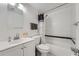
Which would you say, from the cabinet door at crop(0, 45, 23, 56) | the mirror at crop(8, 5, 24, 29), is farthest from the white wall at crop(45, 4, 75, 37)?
the cabinet door at crop(0, 45, 23, 56)

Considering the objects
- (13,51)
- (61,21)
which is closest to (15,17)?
(13,51)

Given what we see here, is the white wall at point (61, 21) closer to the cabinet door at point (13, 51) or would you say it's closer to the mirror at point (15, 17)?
the mirror at point (15, 17)

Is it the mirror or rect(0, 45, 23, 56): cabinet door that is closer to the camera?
rect(0, 45, 23, 56): cabinet door

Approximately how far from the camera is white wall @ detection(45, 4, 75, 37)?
218 cm

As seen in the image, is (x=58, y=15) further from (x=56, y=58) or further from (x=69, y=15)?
(x=56, y=58)

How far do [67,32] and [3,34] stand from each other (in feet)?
6.26

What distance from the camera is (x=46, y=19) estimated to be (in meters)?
3.09

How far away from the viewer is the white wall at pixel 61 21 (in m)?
2.18

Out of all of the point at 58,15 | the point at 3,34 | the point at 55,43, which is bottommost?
the point at 55,43

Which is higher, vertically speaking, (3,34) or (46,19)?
(46,19)

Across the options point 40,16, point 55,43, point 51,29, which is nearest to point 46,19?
point 40,16

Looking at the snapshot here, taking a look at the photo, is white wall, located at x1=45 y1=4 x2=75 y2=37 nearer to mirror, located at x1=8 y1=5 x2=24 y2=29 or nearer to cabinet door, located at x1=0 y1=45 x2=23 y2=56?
mirror, located at x1=8 y1=5 x2=24 y2=29

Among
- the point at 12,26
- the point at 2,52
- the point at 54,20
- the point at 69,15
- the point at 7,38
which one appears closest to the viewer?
→ the point at 2,52

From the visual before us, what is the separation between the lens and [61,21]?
249cm
